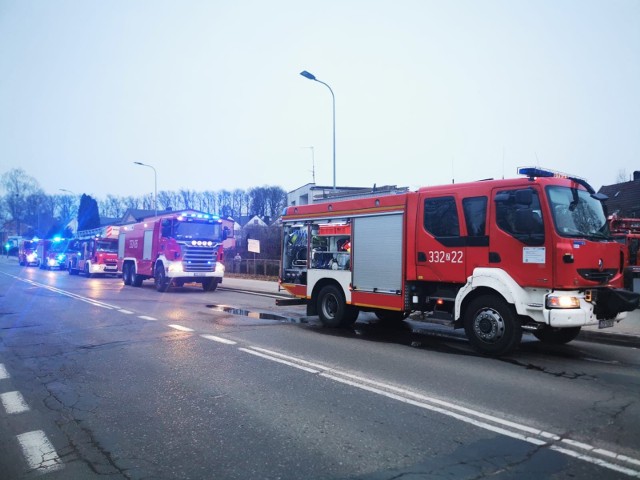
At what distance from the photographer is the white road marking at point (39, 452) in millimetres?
3623

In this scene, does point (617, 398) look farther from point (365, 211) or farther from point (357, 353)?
point (365, 211)

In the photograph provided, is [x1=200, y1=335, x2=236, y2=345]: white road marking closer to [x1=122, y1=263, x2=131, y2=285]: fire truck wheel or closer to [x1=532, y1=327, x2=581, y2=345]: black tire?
[x1=532, y1=327, x2=581, y2=345]: black tire

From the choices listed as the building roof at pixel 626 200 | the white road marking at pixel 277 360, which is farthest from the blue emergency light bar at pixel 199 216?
the building roof at pixel 626 200

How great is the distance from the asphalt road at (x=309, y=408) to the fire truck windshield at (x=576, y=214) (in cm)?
193

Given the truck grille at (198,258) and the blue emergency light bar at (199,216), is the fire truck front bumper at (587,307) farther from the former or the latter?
the blue emergency light bar at (199,216)

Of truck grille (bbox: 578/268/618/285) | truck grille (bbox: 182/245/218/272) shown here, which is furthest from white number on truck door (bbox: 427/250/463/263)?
truck grille (bbox: 182/245/218/272)

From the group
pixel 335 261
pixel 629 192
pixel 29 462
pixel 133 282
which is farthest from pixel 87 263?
pixel 629 192

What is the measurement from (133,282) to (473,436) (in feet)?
71.2

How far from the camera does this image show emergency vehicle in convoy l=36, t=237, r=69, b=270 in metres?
40.3

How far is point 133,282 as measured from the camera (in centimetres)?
2317

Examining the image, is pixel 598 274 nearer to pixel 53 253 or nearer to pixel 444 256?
pixel 444 256

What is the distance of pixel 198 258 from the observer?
20.1 m

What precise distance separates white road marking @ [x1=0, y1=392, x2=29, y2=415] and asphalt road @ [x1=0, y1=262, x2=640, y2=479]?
0.03 m

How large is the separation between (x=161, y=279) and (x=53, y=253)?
28.2 m
